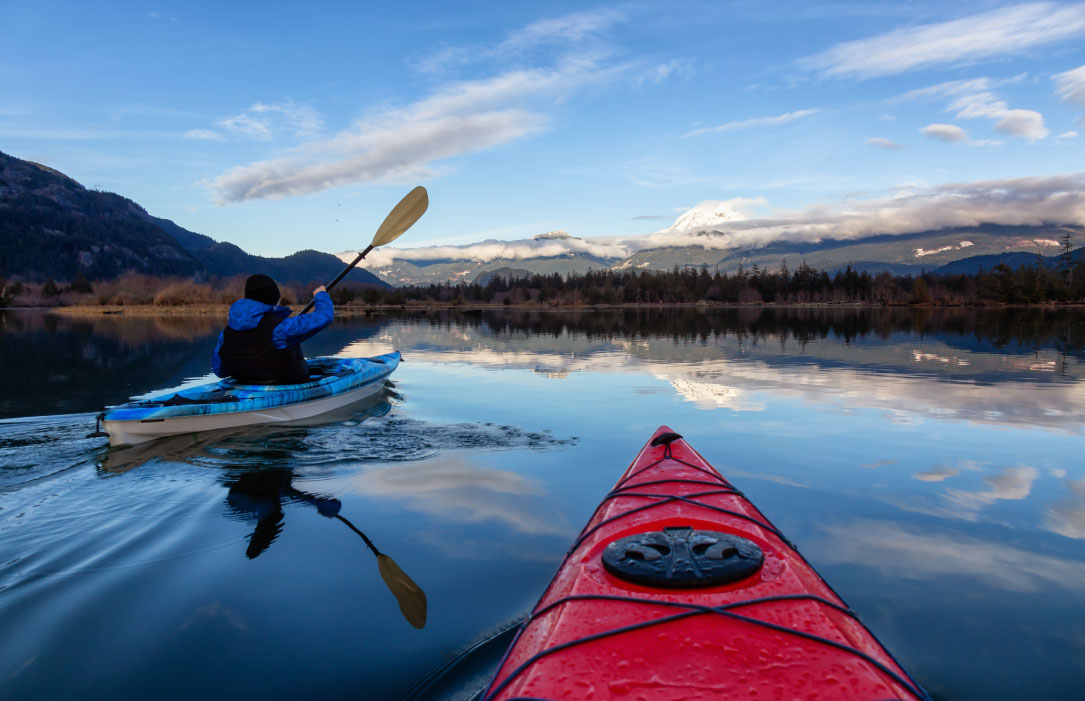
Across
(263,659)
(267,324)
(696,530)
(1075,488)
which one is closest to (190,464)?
(267,324)

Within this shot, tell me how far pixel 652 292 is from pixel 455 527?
10732 cm

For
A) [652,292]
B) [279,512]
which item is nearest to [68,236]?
[652,292]

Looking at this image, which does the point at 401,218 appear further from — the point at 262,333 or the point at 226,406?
the point at 226,406

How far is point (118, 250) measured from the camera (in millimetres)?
153500

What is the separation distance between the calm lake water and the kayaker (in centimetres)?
104

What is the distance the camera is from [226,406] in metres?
7.97

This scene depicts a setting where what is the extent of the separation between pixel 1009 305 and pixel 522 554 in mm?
97210

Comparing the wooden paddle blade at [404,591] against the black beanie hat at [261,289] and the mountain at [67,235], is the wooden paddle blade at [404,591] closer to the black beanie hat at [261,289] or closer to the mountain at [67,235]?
the black beanie hat at [261,289]

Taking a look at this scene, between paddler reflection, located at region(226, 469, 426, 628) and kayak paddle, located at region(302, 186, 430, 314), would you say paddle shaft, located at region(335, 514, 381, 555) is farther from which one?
kayak paddle, located at region(302, 186, 430, 314)

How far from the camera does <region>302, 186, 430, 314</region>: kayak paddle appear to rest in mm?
11812

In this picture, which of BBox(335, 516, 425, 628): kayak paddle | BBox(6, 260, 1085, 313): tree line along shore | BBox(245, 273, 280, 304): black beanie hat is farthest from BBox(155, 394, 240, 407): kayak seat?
BBox(6, 260, 1085, 313): tree line along shore

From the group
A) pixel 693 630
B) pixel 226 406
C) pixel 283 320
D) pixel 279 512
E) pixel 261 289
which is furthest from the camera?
pixel 283 320

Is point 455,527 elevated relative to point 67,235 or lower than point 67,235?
lower

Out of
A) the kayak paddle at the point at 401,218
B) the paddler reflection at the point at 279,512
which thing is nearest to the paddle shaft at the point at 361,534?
the paddler reflection at the point at 279,512
